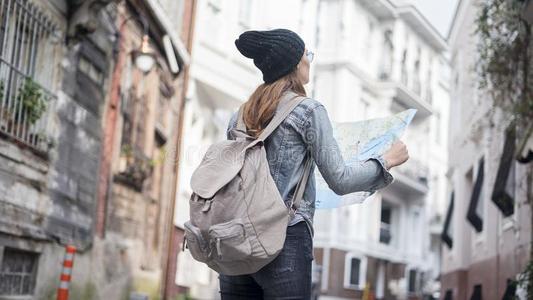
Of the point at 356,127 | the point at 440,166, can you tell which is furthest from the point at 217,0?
the point at 440,166

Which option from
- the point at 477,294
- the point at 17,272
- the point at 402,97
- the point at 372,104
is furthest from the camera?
the point at 402,97

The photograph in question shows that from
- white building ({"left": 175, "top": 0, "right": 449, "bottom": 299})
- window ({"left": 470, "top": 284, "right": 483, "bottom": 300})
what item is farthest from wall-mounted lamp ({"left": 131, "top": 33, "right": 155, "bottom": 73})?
white building ({"left": 175, "top": 0, "right": 449, "bottom": 299})

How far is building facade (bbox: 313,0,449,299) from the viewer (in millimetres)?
31641

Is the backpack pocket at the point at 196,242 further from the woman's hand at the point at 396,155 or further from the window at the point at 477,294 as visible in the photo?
the window at the point at 477,294

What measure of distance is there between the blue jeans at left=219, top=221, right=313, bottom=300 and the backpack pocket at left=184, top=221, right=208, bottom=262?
0.18m

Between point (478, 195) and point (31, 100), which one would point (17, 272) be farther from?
point (478, 195)

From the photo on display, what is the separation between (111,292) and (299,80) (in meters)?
Answer: 9.16

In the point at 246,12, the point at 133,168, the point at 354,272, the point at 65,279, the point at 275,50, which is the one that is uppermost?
the point at 246,12

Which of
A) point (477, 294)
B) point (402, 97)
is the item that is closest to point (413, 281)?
point (402, 97)

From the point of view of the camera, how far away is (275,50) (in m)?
2.84

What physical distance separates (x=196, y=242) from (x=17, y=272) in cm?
625

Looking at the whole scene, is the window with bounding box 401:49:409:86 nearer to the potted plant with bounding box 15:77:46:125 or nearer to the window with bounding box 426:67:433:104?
the window with bounding box 426:67:433:104

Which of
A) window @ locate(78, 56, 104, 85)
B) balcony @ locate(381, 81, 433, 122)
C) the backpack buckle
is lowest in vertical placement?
the backpack buckle

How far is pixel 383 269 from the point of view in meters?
35.1
